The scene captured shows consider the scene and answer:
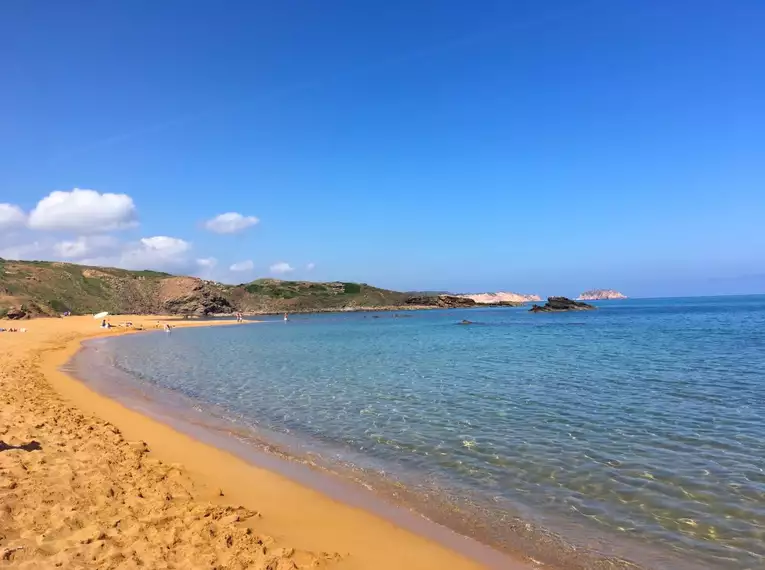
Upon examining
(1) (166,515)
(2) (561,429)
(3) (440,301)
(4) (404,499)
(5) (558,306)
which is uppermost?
(3) (440,301)

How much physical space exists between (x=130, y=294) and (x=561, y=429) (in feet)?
436

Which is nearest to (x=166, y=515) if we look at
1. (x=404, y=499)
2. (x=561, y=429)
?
(x=404, y=499)

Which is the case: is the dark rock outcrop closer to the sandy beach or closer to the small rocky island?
the small rocky island

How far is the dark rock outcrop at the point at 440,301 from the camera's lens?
186125 millimetres

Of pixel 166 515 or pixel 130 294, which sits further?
pixel 130 294

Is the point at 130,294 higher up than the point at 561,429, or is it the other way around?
the point at 130,294

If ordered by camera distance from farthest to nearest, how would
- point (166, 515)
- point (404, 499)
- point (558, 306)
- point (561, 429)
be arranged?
point (558, 306) < point (561, 429) < point (404, 499) < point (166, 515)

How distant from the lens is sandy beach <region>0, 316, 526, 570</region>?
17.4 ft

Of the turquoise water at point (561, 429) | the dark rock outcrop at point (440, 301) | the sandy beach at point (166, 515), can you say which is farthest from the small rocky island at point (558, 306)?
the sandy beach at point (166, 515)

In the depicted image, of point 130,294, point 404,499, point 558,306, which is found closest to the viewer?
point 404,499

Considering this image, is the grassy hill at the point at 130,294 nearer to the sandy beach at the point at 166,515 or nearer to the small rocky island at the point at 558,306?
the sandy beach at the point at 166,515

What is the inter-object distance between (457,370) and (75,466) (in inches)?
637

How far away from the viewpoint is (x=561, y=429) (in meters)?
11.4

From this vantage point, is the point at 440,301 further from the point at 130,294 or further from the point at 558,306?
→ the point at 130,294
